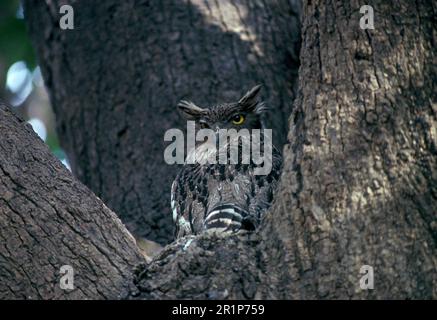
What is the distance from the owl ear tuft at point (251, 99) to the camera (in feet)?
20.1

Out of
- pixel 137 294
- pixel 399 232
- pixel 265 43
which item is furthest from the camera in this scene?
pixel 265 43

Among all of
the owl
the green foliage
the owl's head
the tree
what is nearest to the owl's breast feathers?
the owl

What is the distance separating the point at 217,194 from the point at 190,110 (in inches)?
44.6

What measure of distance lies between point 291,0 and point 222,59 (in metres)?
1.01

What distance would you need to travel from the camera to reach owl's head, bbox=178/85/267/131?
247 inches

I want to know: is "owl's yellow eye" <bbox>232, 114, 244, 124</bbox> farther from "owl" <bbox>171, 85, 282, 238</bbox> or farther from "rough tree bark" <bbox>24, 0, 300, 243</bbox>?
"rough tree bark" <bbox>24, 0, 300, 243</bbox>

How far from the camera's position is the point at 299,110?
13.8ft

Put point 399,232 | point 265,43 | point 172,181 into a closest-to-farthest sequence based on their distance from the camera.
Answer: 1. point 399,232
2. point 172,181
3. point 265,43

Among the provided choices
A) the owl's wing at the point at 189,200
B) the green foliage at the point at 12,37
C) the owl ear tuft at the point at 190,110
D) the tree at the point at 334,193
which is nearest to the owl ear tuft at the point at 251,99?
the owl ear tuft at the point at 190,110

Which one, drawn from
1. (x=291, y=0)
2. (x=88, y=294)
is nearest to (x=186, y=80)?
(x=291, y=0)

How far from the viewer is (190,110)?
Result: 6.31m

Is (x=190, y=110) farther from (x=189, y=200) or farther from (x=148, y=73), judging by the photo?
(x=189, y=200)

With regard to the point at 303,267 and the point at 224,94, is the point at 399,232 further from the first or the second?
the point at 224,94

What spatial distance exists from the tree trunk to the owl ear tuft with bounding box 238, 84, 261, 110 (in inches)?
81.7
